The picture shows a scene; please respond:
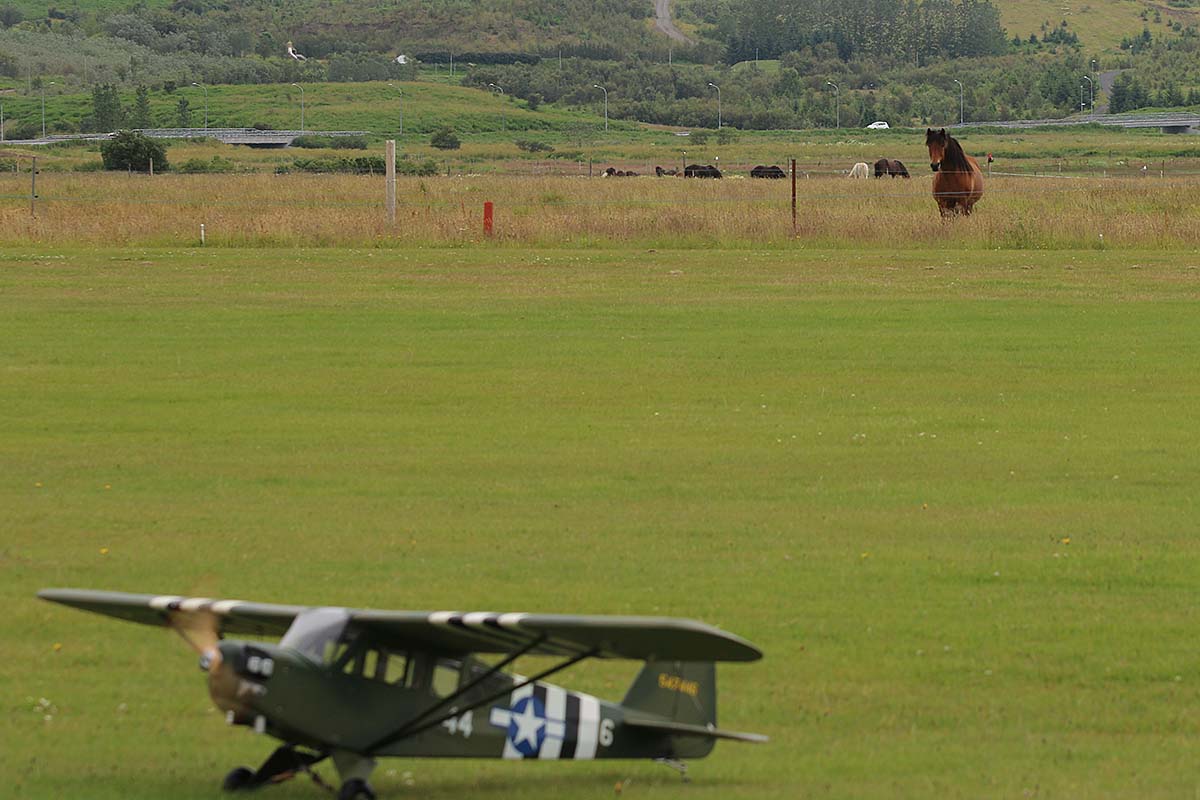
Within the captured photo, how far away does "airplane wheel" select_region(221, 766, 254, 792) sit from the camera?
7.12 meters

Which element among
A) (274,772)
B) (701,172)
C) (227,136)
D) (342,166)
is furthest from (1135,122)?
(274,772)

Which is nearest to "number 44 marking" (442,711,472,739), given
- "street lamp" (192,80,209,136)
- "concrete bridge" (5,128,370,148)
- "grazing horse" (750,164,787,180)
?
"grazing horse" (750,164,787,180)

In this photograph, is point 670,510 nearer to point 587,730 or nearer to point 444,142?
point 587,730

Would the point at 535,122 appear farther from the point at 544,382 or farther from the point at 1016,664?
the point at 1016,664

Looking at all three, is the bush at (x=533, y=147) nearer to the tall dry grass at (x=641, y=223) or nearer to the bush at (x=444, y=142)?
the bush at (x=444, y=142)

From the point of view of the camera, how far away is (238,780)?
7129 millimetres

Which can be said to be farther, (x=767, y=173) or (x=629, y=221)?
(x=767, y=173)

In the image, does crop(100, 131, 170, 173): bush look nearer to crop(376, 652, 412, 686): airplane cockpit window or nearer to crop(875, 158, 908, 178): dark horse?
crop(875, 158, 908, 178): dark horse

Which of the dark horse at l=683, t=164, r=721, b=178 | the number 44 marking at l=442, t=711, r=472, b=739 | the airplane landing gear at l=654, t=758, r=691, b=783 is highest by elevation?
the dark horse at l=683, t=164, r=721, b=178

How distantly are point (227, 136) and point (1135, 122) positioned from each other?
7820 centimetres

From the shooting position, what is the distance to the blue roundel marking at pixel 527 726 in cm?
734

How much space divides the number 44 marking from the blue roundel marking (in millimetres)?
190

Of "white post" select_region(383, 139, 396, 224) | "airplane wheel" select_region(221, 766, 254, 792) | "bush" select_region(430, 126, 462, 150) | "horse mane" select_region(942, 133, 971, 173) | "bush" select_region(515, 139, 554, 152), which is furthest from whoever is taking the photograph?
"bush" select_region(430, 126, 462, 150)

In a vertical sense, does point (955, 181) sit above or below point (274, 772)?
above
